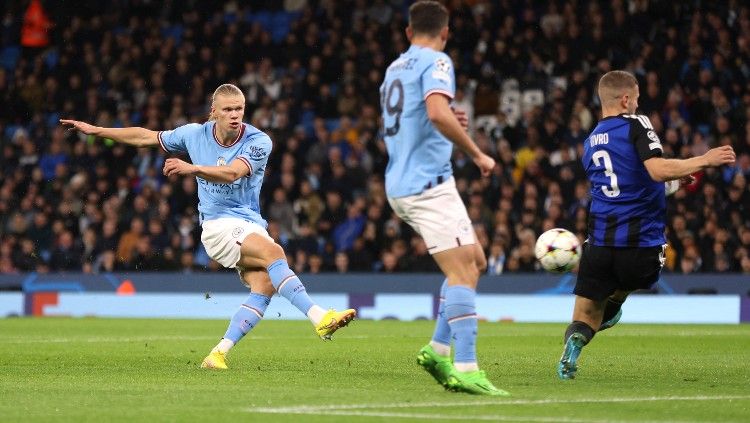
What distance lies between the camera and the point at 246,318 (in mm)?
9594

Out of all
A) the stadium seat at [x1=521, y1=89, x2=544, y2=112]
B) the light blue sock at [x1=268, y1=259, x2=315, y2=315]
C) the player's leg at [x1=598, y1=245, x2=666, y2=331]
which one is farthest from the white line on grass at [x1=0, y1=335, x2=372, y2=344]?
the stadium seat at [x1=521, y1=89, x2=544, y2=112]

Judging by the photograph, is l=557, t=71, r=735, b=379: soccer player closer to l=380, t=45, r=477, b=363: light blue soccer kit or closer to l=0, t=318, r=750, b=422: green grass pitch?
l=0, t=318, r=750, b=422: green grass pitch

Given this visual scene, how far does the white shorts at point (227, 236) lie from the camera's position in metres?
9.55

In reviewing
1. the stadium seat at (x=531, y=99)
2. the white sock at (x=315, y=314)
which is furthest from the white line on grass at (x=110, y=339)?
the stadium seat at (x=531, y=99)

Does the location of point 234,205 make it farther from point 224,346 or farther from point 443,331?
point 443,331

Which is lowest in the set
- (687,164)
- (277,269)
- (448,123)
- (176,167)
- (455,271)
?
(277,269)

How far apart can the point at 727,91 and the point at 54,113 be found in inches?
502

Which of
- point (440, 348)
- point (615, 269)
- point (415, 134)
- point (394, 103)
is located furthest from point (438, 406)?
point (615, 269)

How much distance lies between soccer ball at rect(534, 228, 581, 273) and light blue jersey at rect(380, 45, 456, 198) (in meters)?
2.47

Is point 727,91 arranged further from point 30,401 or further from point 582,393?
point 30,401

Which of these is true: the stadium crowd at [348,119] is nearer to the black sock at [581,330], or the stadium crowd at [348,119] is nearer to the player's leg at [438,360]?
the black sock at [581,330]

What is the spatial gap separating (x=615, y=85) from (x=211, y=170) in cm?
265

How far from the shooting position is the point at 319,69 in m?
24.1

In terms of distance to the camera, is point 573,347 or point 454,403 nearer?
point 454,403
